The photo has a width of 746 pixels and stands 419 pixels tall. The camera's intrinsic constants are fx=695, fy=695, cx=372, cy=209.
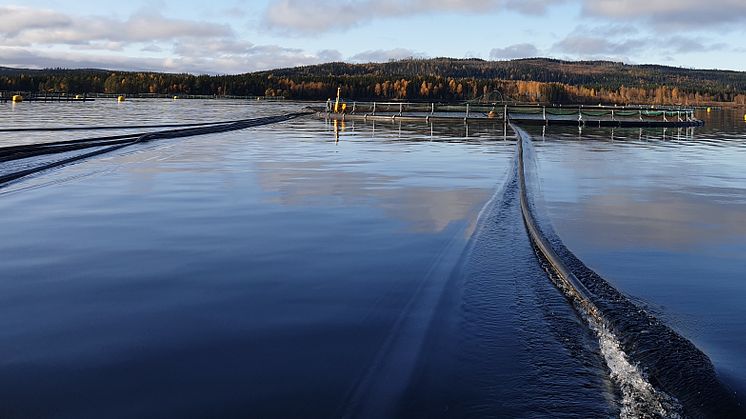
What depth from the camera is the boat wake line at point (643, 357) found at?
12.8ft

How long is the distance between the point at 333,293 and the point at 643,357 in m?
2.61

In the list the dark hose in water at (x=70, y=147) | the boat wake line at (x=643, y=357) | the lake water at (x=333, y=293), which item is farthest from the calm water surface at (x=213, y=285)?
the dark hose in water at (x=70, y=147)

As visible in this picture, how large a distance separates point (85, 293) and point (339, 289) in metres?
2.18

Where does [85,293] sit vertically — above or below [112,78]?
below

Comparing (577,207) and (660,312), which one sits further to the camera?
(577,207)

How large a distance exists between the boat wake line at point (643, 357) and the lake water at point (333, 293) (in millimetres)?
122

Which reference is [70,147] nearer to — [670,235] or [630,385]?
[670,235]

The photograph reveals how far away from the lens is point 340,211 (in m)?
10.2

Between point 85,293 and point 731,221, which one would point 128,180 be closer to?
point 85,293

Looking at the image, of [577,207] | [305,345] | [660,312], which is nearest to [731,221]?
[577,207]

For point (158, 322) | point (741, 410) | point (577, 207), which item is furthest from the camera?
point (577, 207)

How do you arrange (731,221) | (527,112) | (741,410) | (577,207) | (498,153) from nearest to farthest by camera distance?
(741,410)
(731,221)
(577,207)
(498,153)
(527,112)

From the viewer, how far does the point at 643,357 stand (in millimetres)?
4629

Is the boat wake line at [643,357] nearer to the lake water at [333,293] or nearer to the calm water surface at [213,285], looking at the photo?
the lake water at [333,293]
